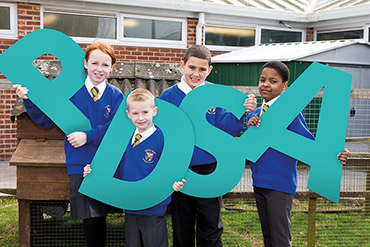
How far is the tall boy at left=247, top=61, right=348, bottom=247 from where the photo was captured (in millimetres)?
2318

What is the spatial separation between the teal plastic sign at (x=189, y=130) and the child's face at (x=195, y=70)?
5.0 inches

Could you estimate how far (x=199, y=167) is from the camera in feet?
8.13

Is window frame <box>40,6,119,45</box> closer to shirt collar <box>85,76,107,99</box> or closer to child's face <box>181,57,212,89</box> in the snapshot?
shirt collar <box>85,76,107,99</box>

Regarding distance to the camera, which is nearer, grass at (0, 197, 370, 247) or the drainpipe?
grass at (0, 197, 370, 247)

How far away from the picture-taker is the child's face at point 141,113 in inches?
84.8

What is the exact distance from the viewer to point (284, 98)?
91.7 inches

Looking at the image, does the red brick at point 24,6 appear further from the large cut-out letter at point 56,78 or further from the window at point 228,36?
the large cut-out letter at point 56,78

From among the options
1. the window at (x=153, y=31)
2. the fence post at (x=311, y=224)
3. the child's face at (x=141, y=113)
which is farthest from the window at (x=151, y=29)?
the child's face at (x=141, y=113)

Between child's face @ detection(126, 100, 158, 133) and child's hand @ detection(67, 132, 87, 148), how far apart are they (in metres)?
0.36

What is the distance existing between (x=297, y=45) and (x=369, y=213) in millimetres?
3836

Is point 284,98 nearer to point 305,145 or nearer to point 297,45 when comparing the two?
point 305,145

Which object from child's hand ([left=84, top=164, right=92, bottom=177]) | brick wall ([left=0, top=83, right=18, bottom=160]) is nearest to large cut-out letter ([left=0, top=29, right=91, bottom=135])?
child's hand ([left=84, top=164, right=92, bottom=177])

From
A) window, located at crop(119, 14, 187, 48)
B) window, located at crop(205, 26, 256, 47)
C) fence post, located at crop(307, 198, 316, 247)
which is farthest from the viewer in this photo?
window, located at crop(205, 26, 256, 47)

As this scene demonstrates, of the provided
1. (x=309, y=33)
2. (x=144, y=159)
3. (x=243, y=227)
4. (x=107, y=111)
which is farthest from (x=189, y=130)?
(x=309, y=33)
